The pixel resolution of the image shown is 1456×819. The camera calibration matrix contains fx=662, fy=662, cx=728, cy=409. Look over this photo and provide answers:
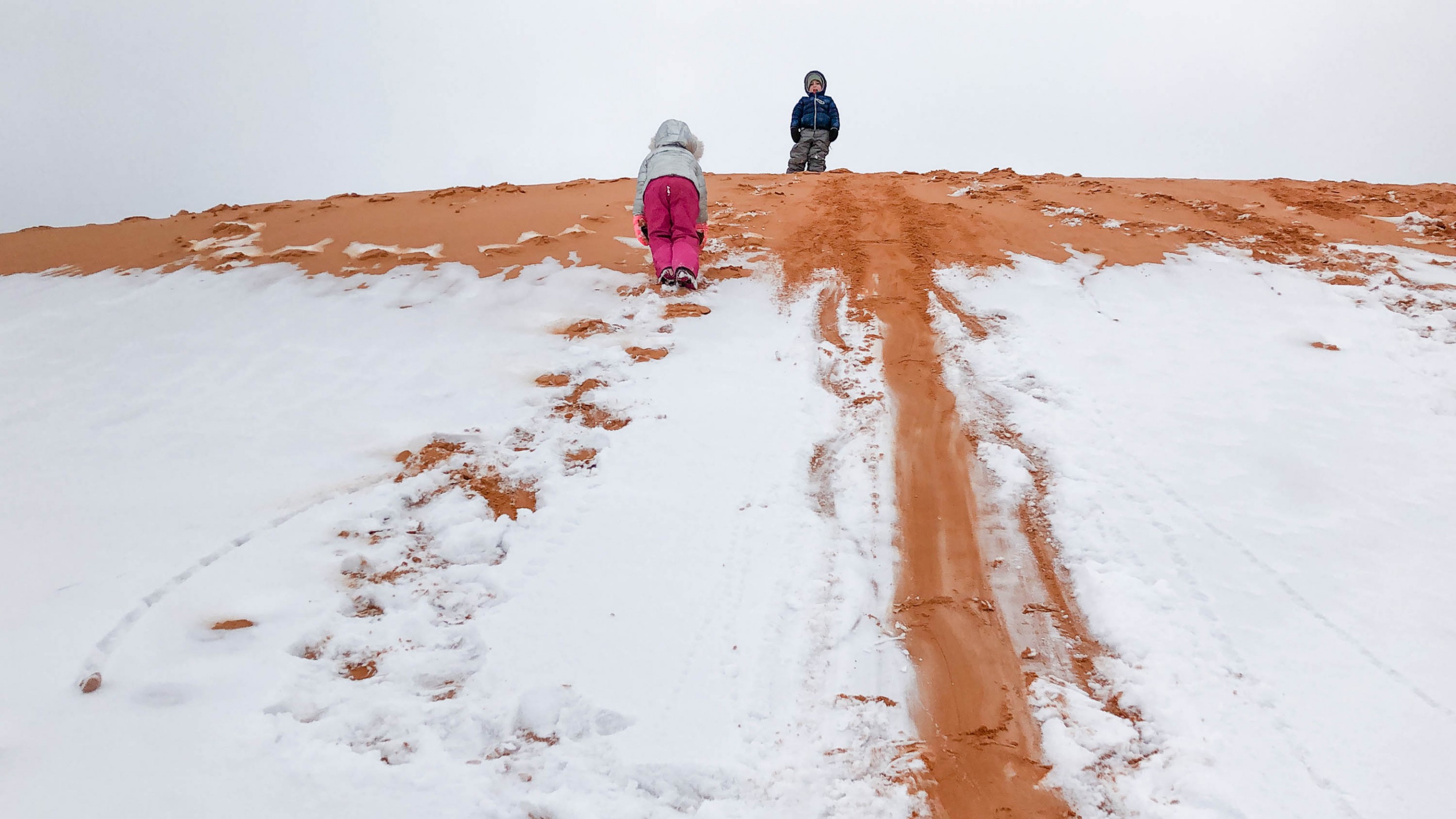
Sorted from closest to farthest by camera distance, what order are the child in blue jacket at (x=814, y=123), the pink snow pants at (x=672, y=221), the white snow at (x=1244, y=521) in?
A: the white snow at (x=1244, y=521)
the pink snow pants at (x=672, y=221)
the child in blue jacket at (x=814, y=123)

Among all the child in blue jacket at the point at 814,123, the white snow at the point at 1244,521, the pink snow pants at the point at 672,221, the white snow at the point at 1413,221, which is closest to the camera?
the white snow at the point at 1244,521

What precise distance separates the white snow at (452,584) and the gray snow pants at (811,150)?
273 inches

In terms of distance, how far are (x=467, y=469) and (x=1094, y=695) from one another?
10.3 feet

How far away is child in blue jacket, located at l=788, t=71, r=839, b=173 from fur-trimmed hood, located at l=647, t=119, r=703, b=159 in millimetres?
5114

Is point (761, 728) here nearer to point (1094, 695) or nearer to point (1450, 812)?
point (1094, 695)

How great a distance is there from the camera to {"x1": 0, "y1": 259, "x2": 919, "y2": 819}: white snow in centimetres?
213

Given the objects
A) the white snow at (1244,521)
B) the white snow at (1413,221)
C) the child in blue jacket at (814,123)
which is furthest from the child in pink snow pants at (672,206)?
the white snow at (1413,221)

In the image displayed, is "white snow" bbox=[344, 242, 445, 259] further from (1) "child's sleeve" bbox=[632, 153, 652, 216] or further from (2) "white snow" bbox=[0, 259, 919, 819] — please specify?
(1) "child's sleeve" bbox=[632, 153, 652, 216]

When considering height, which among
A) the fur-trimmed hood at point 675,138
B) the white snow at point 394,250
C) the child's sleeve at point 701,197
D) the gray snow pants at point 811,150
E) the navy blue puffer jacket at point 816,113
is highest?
the navy blue puffer jacket at point 816,113

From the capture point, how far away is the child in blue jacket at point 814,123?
34.8ft

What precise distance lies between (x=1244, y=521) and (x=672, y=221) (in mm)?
4375

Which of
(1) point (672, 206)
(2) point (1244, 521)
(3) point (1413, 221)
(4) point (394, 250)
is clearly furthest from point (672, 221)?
(3) point (1413, 221)

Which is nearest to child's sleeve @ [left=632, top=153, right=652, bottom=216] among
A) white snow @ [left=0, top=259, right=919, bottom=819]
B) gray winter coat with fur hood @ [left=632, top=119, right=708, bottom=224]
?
gray winter coat with fur hood @ [left=632, top=119, right=708, bottom=224]

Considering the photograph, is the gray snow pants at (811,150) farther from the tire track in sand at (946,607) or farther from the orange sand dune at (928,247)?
the tire track in sand at (946,607)
